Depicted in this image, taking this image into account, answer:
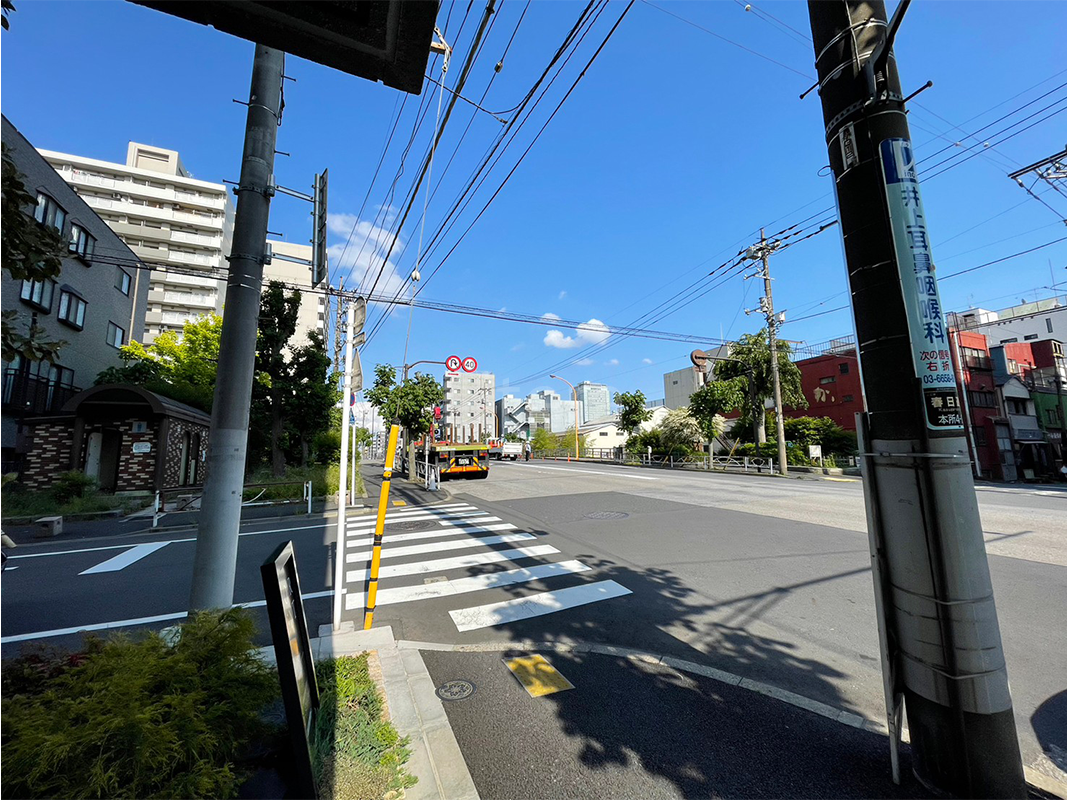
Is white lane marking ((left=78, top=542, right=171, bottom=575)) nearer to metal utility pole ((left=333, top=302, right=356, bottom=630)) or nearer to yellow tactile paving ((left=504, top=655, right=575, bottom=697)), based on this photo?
metal utility pole ((left=333, top=302, right=356, bottom=630))

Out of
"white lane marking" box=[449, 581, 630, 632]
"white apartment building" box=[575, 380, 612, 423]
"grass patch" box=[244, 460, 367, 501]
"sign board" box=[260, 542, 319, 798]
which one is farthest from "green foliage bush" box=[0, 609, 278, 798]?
"white apartment building" box=[575, 380, 612, 423]

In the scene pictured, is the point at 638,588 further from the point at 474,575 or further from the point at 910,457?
the point at 910,457

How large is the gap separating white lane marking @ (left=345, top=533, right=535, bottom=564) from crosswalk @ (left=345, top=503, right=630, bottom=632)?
0.02m

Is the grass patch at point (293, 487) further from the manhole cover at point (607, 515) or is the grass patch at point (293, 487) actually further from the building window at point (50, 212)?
the building window at point (50, 212)

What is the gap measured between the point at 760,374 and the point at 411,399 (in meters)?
23.1

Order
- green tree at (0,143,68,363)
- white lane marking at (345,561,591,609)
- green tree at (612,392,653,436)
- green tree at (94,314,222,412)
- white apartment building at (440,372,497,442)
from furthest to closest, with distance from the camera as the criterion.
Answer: white apartment building at (440,372,497,442) → green tree at (612,392,653,436) → green tree at (94,314,222,412) → white lane marking at (345,561,591,609) → green tree at (0,143,68,363)

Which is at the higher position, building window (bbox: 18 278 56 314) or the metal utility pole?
building window (bbox: 18 278 56 314)

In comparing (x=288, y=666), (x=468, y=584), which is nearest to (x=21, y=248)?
(x=288, y=666)

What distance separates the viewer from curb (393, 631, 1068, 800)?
8.16 ft

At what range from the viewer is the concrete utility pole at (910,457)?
7.00ft

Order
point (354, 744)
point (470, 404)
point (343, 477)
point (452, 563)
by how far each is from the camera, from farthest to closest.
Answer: point (470, 404)
point (452, 563)
point (343, 477)
point (354, 744)

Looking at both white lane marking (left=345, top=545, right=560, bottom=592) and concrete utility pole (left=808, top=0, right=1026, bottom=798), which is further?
white lane marking (left=345, top=545, right=560, bottom=592)

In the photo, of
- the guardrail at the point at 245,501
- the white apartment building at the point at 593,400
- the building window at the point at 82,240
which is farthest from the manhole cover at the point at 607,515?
the white apartment building at the point at 593,400

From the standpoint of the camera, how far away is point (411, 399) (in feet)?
85.8
